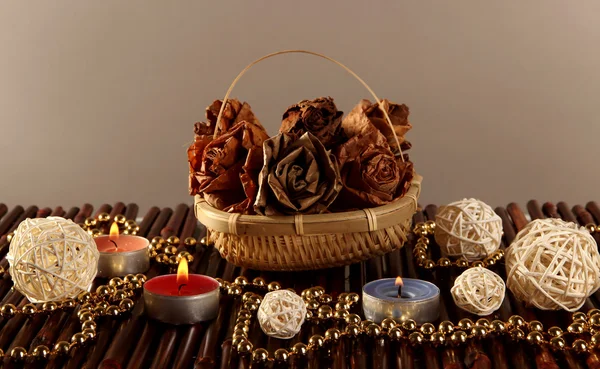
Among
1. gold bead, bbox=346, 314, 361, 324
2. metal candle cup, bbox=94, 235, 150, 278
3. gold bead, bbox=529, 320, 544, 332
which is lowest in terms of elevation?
gold bead, bbox=529, 320, 544, 332

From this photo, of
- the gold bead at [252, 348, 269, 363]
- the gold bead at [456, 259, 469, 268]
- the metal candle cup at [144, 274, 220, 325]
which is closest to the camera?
the gold bead at [252, 348, 269, 363]

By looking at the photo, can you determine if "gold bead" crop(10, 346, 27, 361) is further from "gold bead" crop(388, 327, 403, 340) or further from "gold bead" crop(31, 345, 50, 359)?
"gold bead" crop(388, 327, 403, 340)

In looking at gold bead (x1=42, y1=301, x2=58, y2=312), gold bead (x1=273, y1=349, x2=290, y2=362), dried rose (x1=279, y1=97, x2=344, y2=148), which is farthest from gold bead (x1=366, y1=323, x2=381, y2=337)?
gold bead (x1=42, y1=301, x2=58, y2=312)

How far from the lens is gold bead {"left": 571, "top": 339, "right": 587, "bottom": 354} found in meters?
0.98

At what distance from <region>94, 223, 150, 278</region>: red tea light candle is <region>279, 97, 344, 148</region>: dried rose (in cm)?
30

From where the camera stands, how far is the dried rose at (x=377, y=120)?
1.28 metres

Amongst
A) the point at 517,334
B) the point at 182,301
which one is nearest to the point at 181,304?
the point at 182,301

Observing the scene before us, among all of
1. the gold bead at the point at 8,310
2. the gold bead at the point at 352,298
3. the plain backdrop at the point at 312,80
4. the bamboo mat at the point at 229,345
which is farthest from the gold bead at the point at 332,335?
the plain backdrop at the point at 312,80

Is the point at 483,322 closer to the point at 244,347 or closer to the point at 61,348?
the point at 244,347

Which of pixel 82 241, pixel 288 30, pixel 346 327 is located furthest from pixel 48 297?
pixel 288 30

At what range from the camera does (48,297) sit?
1.08 meters

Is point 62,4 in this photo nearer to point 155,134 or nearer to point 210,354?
point 155,134

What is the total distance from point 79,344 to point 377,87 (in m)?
1.70

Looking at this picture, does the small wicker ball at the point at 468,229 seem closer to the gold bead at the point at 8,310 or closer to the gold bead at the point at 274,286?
the gold bead at the point at 274,286
